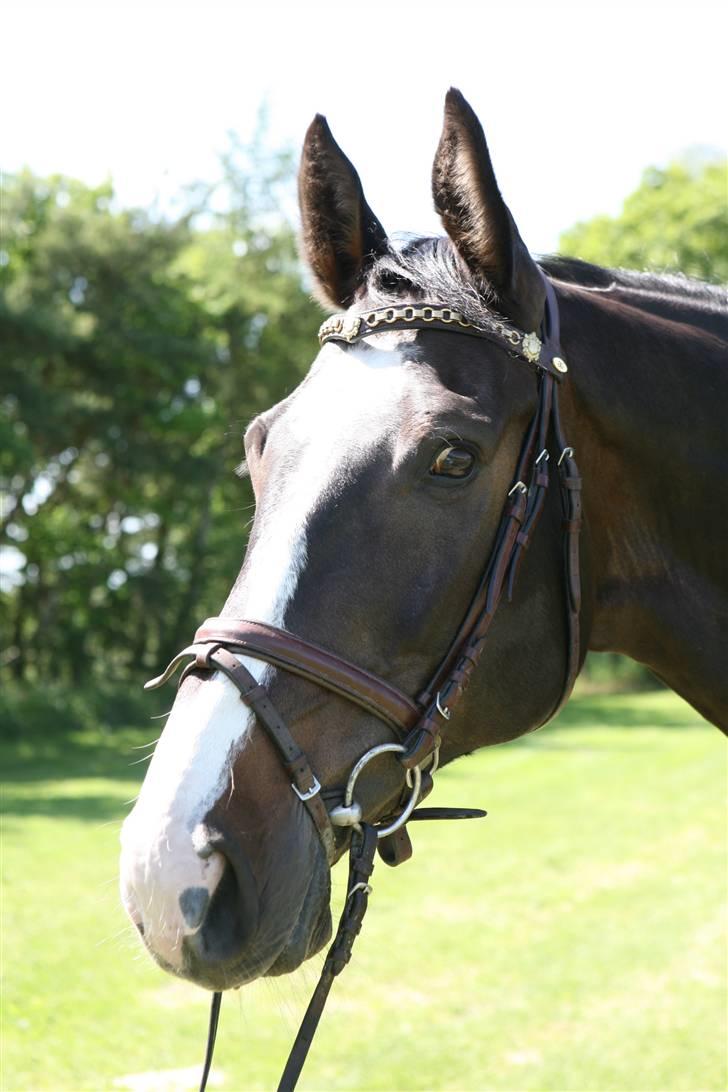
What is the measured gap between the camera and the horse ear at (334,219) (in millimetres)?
2959

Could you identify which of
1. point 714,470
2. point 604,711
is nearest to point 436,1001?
point 714,470

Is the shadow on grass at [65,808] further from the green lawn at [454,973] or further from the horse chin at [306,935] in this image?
the horse chin at [306,935]

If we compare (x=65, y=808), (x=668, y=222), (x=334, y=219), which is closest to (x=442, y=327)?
(x=334, y=219)

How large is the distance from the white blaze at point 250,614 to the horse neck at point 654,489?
0.69m

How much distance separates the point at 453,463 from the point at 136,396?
30987mm

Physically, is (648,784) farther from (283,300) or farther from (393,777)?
(283,300)

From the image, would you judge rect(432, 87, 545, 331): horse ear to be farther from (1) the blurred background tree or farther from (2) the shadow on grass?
(1) the blurred background tree

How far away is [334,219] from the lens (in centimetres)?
300

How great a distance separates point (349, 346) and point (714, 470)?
1.12 meters

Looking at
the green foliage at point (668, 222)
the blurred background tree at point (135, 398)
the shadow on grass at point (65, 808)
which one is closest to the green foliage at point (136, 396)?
the blurred background tree at point (135, 398)

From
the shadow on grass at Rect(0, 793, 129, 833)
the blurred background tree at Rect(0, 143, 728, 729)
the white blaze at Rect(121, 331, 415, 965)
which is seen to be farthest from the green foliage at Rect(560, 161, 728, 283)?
the white blaze at Rect(121, 331, 415, 965)

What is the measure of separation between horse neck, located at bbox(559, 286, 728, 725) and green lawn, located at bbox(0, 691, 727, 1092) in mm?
1192

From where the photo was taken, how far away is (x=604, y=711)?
32.7 m

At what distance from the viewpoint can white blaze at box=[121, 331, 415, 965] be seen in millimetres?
2109
